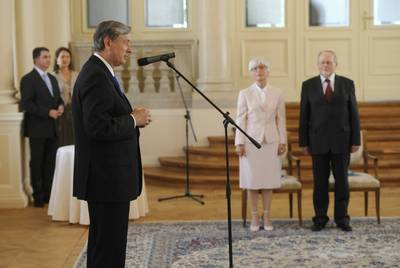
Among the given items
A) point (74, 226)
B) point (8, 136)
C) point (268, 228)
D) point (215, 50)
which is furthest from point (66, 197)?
point (215, 50)

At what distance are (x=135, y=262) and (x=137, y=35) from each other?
5935 millimetres

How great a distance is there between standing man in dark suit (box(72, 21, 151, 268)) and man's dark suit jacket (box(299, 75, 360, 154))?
2800 millimetres

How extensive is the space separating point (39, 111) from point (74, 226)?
1.48 m

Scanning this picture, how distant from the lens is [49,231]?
6586mm

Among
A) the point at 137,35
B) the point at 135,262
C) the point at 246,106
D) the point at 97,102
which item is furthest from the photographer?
the point at 137,35

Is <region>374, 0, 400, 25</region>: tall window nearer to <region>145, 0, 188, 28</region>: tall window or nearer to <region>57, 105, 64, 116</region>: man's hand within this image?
<region>145, 0, 188, 28</region>: tall window

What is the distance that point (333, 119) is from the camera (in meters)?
6.18

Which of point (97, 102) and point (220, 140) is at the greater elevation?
point (97, 102)

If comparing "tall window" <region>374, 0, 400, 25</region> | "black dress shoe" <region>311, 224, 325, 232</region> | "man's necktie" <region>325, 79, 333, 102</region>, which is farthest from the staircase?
"man's necktie" <region>325, 79, 333, 102</region>

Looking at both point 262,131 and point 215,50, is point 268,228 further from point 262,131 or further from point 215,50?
point 215,50

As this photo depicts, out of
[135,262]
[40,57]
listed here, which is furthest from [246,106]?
[40,57]

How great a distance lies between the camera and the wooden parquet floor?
5.71 m

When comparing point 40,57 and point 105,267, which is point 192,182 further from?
point 105,267

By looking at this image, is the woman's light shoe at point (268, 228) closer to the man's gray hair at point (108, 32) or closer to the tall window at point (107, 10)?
the man's gray hair at point (108, 32)
